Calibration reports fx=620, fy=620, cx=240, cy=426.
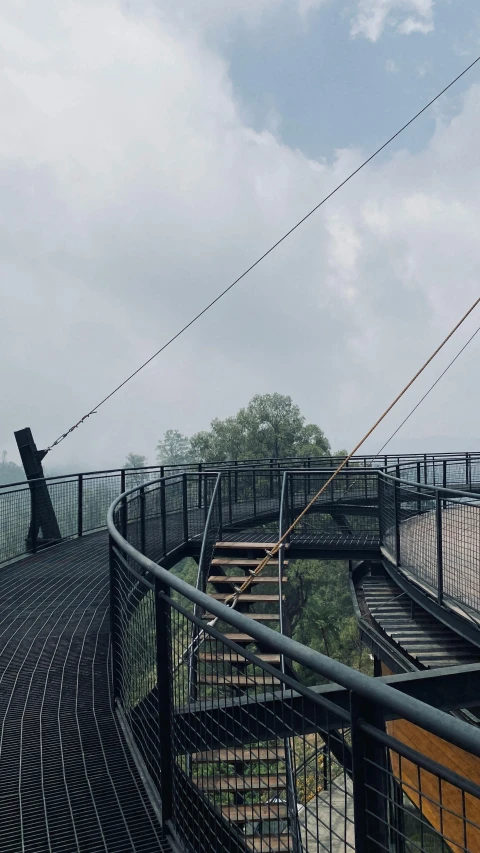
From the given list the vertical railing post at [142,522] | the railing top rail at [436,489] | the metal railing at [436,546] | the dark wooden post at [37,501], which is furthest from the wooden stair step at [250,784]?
the dark wooden post at [37,501]

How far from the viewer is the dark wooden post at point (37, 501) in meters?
10.6

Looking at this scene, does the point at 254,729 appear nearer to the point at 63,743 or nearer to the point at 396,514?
the point at 63,743

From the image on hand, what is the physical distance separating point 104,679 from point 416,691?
271 cm

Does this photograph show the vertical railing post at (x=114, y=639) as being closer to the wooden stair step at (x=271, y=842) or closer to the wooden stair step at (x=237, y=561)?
the wooden stair step at (x=271, y=842)

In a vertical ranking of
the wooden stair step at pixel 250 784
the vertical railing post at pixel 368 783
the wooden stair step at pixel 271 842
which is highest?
the vertical railing post at pixel 368 783

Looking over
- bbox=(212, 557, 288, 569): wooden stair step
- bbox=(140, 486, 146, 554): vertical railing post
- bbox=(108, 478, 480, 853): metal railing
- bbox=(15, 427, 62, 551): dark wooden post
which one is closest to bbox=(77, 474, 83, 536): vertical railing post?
bbox=(15, 427, 62, 551): dark wooden post

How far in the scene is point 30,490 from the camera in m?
10.5

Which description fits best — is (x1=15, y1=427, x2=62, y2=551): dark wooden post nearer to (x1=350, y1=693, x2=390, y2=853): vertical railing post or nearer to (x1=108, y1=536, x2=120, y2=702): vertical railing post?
(x1=108, y1=536, x2=120, y2=702): vertical railing post

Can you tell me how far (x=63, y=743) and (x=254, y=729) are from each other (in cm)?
138

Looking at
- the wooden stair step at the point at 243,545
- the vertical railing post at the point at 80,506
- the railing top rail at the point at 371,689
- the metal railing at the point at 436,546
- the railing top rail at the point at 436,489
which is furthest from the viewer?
the vertical railing post at the point at 80,506

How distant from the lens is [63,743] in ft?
13.5

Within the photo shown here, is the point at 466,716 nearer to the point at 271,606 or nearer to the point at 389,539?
the point at 389,539

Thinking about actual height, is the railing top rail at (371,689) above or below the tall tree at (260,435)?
below

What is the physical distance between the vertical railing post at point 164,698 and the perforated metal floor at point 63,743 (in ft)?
0.69
